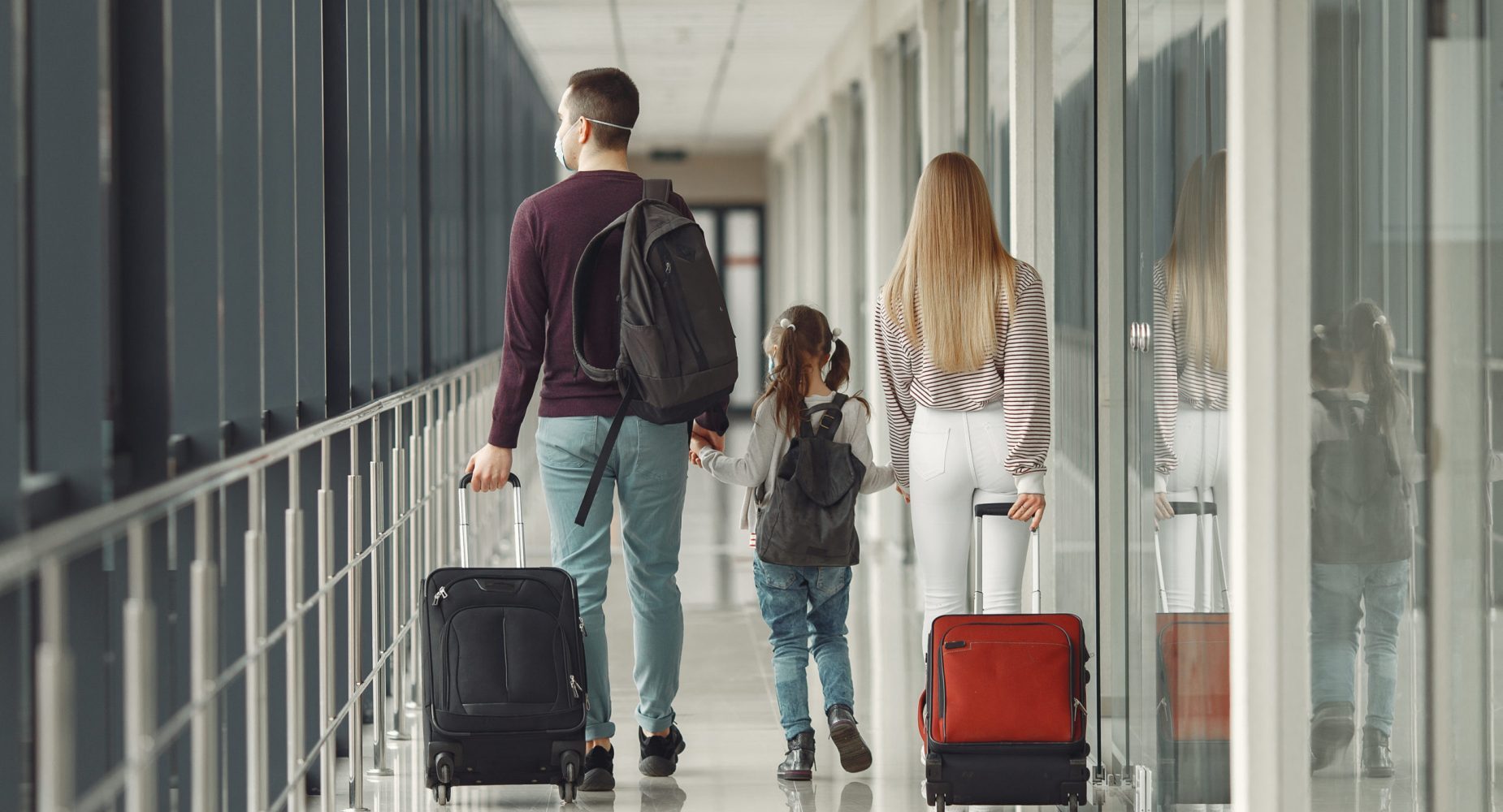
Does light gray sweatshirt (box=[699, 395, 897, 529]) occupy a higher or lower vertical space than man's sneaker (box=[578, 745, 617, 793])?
higher

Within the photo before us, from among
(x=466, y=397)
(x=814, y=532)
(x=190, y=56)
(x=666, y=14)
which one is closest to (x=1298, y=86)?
(x=814, y=532)

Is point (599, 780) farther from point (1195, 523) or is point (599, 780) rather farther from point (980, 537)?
point (1195, 523)

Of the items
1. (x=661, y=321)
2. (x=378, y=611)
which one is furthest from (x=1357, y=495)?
(x=378, y=611)

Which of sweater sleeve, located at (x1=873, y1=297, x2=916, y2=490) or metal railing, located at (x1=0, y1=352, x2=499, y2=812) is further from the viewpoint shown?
sweater sleeve, located at (x1=873, y1=297, x2=916, y2=490)

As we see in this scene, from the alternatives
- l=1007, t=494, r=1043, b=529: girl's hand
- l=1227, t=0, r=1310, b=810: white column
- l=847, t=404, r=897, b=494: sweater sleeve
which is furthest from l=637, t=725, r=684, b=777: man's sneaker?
l=1227, t=0, r=1310, b=810: white column

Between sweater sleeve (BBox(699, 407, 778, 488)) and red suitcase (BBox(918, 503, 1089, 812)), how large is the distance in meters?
0.68

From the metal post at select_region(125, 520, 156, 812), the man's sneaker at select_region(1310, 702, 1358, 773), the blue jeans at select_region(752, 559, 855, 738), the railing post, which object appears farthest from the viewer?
the blue jeans at select_region(752, 559, 855, 738)

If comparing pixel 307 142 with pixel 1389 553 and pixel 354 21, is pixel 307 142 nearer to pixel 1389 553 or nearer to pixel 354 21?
pixel 354 21

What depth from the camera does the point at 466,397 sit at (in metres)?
6.96

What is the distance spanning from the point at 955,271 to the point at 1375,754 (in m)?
1.36

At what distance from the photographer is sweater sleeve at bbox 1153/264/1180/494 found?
3203 millimetres

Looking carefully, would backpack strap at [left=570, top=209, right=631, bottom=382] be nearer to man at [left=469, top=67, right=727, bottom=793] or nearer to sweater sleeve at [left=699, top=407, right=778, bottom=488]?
man at [left=469, top=67, right=727, bottom=793]

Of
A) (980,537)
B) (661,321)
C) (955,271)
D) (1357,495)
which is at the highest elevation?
(955,271)

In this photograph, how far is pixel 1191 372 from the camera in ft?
10.2
